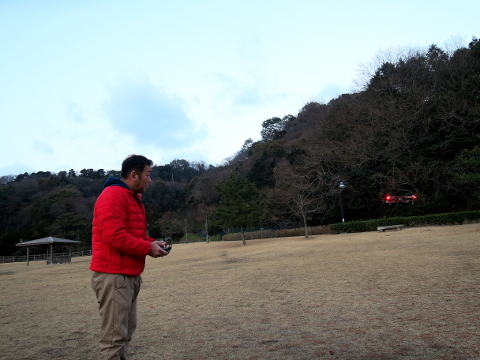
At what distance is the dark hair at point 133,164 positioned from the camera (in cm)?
269

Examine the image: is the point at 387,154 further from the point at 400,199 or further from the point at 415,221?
the point at 415,221

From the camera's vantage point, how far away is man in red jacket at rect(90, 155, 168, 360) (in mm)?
2312

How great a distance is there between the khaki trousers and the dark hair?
0.76 metres

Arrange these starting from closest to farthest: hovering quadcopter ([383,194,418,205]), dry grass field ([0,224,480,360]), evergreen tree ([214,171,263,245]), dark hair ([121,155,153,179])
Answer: dark hair ([121,155,153,179]) < dry grass field ([0,224,480,360]) < hovering quadcopter ([383,194,418,205]) < evergreen tree ([214,171,263,245])

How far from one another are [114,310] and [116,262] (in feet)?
1.00

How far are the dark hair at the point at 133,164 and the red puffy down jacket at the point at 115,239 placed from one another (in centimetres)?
18

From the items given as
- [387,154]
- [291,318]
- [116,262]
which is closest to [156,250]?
[116,262]

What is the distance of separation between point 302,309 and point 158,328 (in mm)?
2056

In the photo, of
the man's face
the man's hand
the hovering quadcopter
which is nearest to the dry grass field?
the man's hand

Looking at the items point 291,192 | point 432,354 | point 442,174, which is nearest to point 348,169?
point 291,192

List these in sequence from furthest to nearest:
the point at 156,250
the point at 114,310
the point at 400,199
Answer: the point at 400,199
the point at 156,250
the point at 114,310

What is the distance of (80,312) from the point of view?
6438 millimetres

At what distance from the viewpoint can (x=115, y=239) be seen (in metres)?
2.35

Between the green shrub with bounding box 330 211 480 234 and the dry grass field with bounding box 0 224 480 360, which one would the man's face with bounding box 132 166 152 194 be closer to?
the dry grass field with bounding box 0 224 480 360
